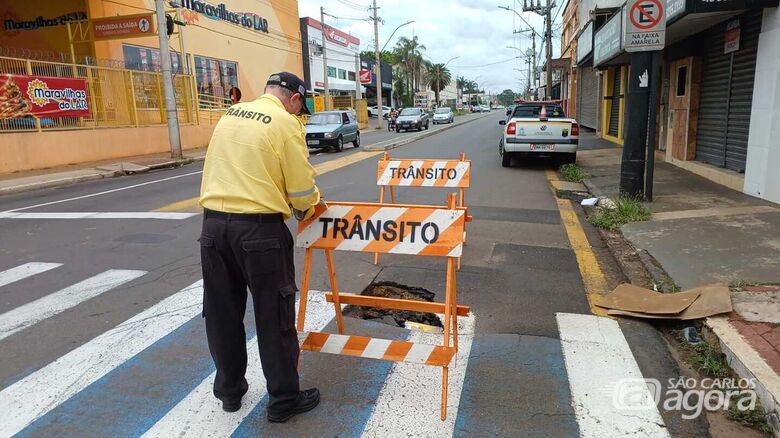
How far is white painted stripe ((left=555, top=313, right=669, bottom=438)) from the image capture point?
3.15 meters

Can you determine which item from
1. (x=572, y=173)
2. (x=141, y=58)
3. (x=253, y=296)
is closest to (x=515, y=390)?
(x=253, y=296)

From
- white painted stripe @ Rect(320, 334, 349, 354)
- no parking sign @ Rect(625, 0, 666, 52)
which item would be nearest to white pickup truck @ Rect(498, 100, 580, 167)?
no parking sign @ Rect(625, 0, 666, 52)

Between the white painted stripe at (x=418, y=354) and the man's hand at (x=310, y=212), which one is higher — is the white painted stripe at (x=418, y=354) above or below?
below

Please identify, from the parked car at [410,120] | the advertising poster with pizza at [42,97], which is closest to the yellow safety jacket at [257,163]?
the advertising poster with pizza at [42,97]

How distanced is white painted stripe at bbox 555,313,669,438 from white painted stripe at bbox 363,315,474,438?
2.35 ft

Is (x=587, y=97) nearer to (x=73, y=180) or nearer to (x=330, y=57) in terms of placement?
(x=73, y=180)

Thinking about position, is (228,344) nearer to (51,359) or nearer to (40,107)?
(51,359)

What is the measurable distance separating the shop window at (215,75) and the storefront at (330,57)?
1536cm

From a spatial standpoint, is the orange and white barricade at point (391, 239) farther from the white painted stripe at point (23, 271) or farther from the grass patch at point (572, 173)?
the grass patch at point (572, 173)

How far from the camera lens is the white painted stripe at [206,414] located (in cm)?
315

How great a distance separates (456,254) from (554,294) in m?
2.30

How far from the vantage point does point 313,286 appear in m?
5.61

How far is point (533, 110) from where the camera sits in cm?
1564

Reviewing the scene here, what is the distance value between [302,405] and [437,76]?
104854 millimetres
